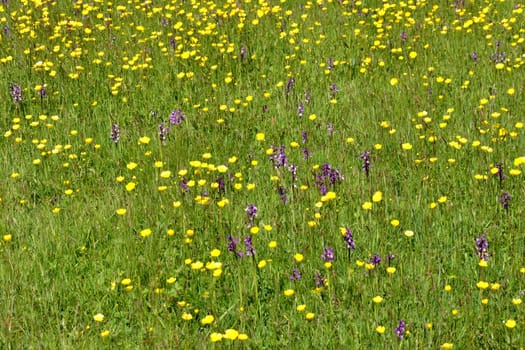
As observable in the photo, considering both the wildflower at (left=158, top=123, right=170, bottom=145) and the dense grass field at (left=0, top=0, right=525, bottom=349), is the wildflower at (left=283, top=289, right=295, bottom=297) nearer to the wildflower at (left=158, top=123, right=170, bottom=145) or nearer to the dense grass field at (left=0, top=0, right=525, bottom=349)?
the dense grass field at (left=0, top=0, right=525, bottom=349)

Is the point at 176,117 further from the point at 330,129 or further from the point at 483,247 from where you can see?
the point at 483,247

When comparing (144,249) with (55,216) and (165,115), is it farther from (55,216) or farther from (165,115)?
(165,115)

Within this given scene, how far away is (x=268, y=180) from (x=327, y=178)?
16.7 inches

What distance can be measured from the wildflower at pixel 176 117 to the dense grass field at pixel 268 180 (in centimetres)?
3

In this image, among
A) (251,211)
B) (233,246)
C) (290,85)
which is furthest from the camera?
(290,85)

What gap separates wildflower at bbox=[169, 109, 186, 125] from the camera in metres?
4.97

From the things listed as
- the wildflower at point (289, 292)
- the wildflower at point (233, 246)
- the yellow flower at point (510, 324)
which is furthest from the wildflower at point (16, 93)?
the yellow flower at point (510, 324)

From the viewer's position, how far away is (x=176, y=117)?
5004 millimetres

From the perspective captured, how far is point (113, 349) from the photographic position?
3051 mm

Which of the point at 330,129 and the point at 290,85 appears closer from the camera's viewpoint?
the point at 330,129

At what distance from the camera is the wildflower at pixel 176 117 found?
16.3 feet

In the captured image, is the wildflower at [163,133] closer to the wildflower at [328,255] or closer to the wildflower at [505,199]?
the wildflower at [328,255]

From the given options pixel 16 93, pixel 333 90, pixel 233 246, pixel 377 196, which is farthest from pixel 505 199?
pixel 16 93

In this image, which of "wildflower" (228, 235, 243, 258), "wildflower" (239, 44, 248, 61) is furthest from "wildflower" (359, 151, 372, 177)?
"wildflower" (239, 44, 248, 61)
